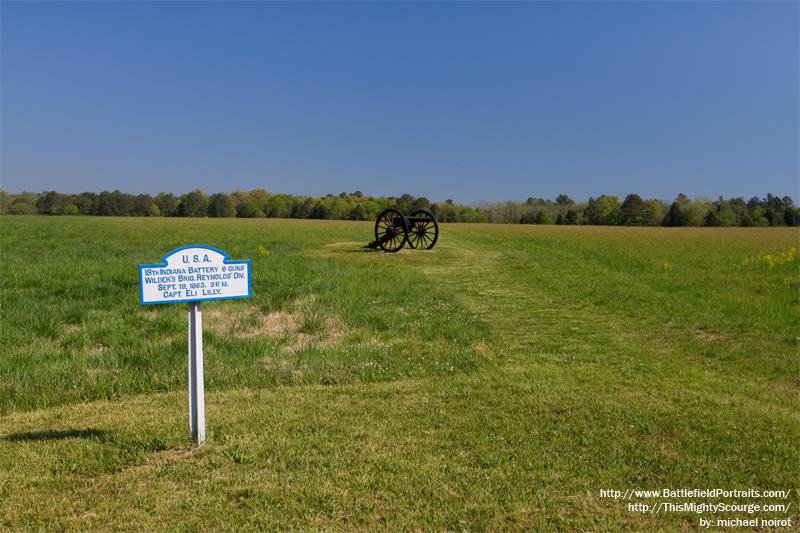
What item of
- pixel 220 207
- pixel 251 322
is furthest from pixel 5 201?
pixel 251 322

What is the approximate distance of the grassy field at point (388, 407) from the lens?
3.50 metres

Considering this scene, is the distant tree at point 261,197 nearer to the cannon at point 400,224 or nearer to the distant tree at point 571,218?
the distant tree at point 571,218

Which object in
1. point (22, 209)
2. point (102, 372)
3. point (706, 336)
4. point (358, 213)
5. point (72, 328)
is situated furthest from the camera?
point (358, 213)

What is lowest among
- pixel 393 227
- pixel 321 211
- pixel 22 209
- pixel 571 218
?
pixel 393 227

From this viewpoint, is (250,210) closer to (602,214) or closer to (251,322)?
(602,214)

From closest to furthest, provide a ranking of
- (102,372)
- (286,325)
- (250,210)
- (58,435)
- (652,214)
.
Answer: (58,435) → (102,372) → (286,325) → (652,214) → (250,210)

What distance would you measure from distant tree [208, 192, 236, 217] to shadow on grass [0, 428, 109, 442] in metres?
96.0

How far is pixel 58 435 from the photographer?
15.2 ft

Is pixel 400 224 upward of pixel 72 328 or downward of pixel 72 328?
upward

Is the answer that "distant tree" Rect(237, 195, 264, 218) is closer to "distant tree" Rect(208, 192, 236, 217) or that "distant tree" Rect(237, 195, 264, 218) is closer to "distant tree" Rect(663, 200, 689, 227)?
"distant tree" Rect(208, 192, 236, 217)

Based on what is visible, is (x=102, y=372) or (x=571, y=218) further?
(x=571, y=218)

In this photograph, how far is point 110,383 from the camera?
19.9 ft

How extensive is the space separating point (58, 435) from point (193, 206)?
99545mm

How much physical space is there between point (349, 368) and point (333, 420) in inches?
67.3
